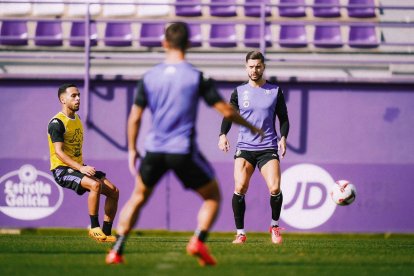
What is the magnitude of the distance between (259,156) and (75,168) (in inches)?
89.1

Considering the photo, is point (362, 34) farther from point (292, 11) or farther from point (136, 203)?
point (136, 203)

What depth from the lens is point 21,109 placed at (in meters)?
14.9

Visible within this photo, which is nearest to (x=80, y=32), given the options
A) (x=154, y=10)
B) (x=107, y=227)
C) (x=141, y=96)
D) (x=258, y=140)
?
(x=154, y=10)

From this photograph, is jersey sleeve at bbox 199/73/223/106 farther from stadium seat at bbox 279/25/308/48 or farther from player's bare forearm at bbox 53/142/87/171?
stadium seat at bbox 279/25/308/48

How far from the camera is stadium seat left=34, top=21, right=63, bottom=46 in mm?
16353

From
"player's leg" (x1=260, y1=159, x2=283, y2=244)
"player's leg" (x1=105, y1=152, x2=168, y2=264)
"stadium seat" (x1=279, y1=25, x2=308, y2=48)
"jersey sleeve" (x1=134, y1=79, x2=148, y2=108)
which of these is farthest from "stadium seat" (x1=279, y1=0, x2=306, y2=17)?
"player's leg" (x1=105, y1=152, x2=168, y2=264)

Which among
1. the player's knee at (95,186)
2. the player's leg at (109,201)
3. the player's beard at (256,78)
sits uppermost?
the player's beard at (256,78)

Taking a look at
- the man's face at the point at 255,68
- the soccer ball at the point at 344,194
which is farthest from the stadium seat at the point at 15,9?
the soccer ball at the point at 344,194

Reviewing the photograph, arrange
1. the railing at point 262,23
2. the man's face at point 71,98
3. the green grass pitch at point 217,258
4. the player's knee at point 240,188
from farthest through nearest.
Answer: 1. the railing at point 262,23
2. the man's face at point 71,98
3. the player's knee at point 240,188
4. the green grass pitch at point 217,258

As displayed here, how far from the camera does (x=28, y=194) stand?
47.5 ft

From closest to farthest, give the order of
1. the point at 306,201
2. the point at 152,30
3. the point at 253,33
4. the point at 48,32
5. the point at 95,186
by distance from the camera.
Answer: the point at 95,186
the point at 306,201
the point at 253,33
the point at 152,30
the point at 48,32

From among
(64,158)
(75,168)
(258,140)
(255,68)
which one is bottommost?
(75,168)

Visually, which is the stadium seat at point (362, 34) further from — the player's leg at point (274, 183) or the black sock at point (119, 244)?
the black sock at point (119, 244)

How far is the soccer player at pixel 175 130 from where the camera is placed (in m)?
6.85
